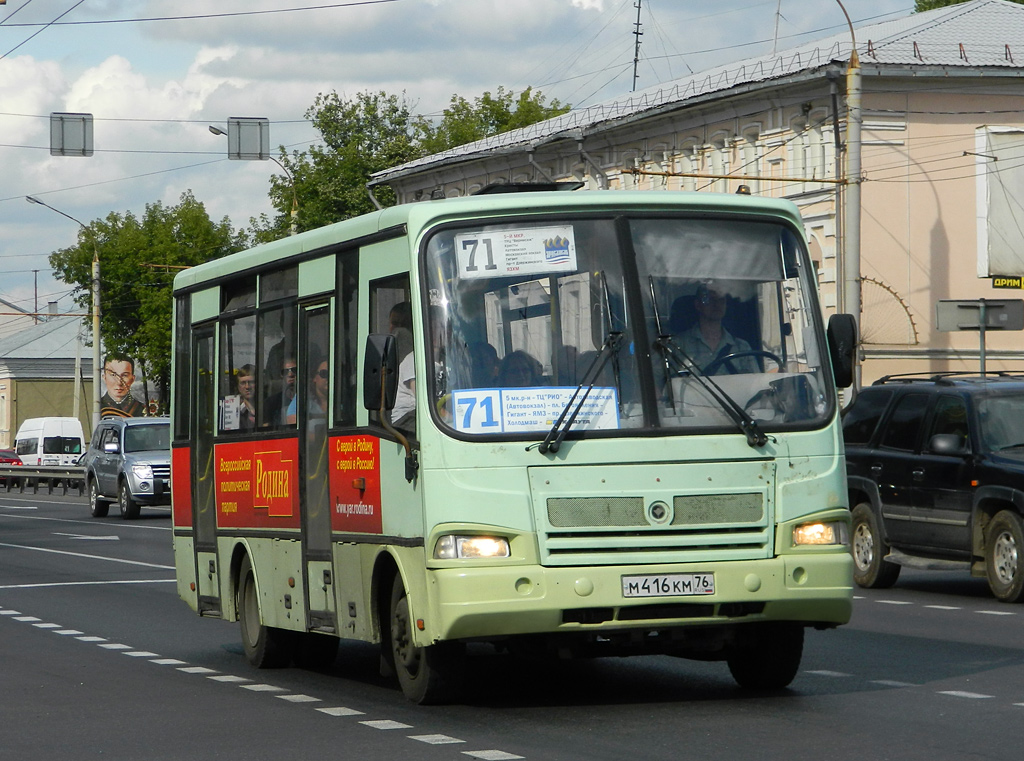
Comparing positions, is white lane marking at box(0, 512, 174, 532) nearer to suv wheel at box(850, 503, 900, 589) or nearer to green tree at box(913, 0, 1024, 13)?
suv wheel at box(850, 503, 900, 589)

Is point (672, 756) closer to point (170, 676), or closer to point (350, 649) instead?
point (170, 676)

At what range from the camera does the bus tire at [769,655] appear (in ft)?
32.8

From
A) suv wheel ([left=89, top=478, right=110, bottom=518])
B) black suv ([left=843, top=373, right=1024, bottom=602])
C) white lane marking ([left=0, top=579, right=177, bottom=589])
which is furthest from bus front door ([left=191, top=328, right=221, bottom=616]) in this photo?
suv wheel ([left=89, top=478, right=110, bottom=518])

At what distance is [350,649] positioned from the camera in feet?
44.7

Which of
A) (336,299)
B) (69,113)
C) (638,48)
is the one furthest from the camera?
(638,48)

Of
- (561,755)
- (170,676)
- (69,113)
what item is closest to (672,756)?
(561,755)

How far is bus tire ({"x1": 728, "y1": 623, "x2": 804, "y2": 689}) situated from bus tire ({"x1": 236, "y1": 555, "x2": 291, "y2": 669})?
3273 mm

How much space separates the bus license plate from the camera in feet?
29.8

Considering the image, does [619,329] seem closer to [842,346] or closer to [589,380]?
[589,380]

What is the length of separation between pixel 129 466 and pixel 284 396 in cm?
2751

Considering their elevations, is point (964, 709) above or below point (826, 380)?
below

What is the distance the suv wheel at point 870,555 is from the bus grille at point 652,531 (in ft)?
28.6

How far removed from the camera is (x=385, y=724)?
927 centimetres

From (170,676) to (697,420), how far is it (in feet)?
14.0
